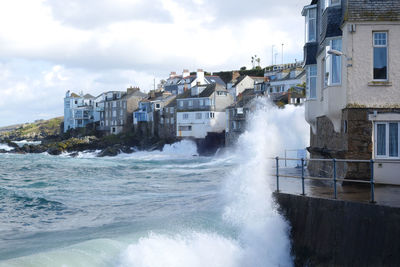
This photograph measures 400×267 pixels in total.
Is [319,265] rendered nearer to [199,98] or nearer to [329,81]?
[329,81]

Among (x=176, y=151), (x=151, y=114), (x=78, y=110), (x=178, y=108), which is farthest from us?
(x=78, y=110)

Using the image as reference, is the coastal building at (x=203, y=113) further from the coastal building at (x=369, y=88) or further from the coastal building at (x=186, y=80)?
the coastal building at (x=369, y=88)

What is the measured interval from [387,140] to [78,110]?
92971 millimetres

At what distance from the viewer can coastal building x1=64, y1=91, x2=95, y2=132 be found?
329 ft

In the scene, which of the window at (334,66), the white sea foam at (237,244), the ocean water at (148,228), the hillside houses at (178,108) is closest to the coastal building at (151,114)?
the hillside houses at (178,108)

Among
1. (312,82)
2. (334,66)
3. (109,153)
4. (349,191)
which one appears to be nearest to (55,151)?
(109,153)

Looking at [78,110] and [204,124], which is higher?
[78,110]

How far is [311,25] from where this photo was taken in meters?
18.4

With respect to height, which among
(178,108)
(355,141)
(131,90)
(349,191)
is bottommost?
(349,191)

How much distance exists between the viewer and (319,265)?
9.41 metres

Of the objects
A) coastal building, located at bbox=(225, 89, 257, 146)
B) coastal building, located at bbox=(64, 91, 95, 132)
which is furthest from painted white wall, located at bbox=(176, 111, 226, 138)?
coastal building, located at bbox=(64, 91, 95, 132)

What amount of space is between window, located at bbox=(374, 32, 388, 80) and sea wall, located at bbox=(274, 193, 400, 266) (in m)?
4.55

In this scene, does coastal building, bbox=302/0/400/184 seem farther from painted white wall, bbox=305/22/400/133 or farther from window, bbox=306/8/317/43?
window, bbox=306/8/317/43

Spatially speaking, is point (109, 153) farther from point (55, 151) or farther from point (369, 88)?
point (369, 88)
